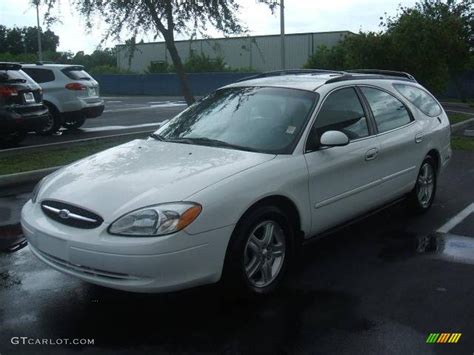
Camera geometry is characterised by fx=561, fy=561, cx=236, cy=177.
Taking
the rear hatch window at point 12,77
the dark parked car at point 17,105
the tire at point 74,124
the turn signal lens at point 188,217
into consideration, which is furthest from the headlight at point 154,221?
the tire at point 74,124

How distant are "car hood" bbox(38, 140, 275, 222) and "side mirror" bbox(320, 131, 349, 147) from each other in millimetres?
517

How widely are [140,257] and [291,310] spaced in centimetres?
116

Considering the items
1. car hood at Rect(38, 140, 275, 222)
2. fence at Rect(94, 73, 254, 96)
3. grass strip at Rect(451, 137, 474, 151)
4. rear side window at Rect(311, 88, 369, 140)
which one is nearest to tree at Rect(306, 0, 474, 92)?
grass strip at Rect(451, 137, 474, 151)

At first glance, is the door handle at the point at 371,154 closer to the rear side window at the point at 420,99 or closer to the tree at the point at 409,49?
the rear side window at the point at 420,99

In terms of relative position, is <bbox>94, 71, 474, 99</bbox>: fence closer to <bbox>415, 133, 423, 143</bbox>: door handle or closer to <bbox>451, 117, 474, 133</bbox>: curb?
<bbox>451, 117, 474, 133</bbox>: curb

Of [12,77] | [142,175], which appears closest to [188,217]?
[142,175]

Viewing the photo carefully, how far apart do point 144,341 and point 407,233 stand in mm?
3209

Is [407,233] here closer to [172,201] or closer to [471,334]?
[471,334]

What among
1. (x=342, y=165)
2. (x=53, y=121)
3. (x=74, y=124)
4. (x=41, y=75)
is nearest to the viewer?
(x=342, y=165)

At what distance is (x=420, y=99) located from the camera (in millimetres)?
6434

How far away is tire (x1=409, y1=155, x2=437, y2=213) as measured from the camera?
20.1ft

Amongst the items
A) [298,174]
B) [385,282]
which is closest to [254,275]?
[298,174]

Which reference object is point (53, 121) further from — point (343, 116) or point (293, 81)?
point (343, 116)

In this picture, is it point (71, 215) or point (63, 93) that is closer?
point (71, 215)
